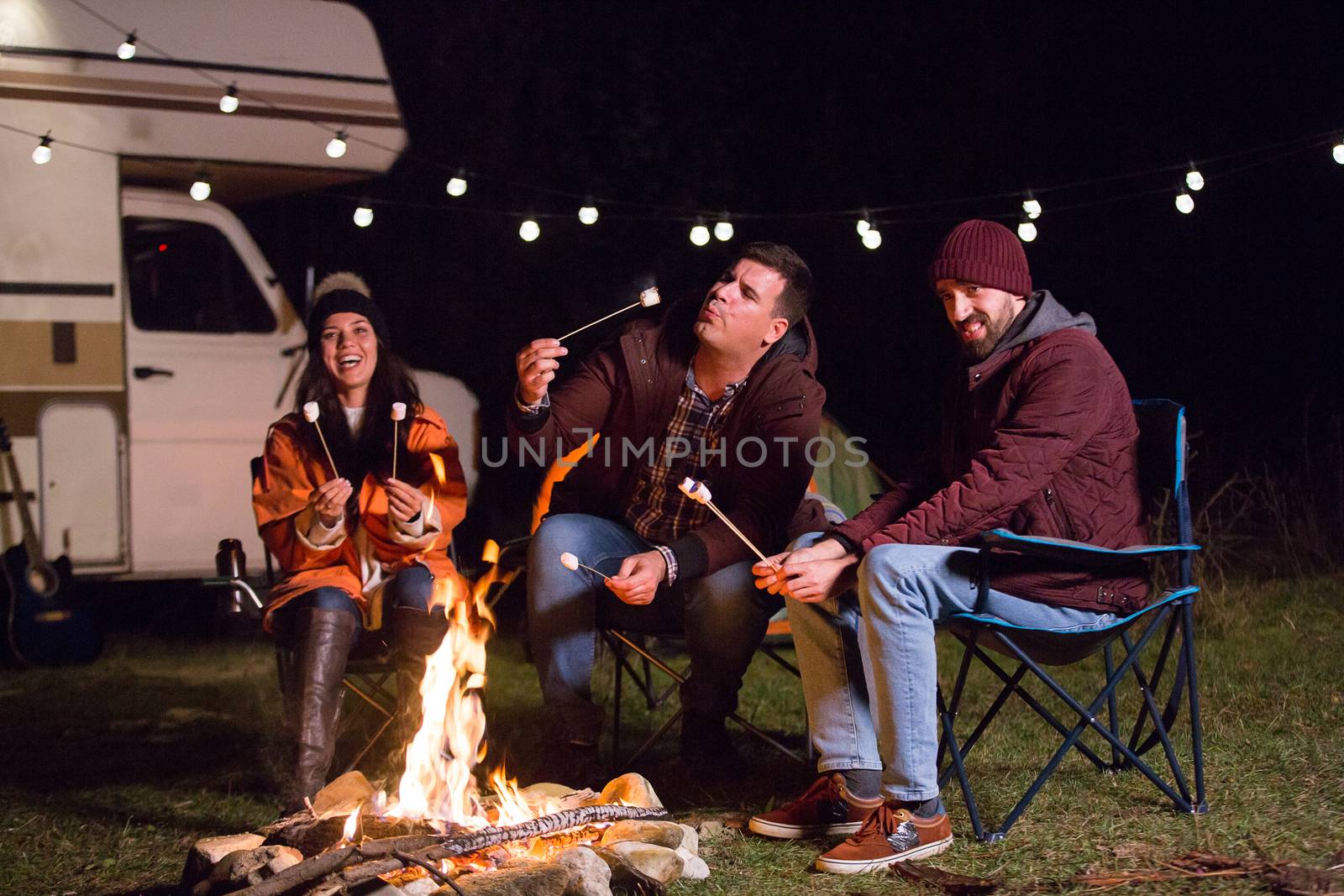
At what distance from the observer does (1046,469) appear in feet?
8.36

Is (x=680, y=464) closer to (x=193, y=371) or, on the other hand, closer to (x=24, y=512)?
(x=193, y=371)

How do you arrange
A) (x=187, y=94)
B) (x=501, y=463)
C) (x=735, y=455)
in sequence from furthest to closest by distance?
(x=501, y=463) → (x=187, y=94) → (x=735, y=455)

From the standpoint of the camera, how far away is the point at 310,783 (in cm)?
288

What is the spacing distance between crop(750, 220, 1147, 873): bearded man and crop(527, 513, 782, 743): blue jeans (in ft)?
0.83

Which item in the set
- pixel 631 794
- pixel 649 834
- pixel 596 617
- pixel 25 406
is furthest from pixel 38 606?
pixel 649 834

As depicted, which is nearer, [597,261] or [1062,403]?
[1062,403]

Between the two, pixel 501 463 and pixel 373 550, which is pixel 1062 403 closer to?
pixel 373 550

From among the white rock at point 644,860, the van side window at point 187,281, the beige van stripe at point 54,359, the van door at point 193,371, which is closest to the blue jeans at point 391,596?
the white rock at point 644,860

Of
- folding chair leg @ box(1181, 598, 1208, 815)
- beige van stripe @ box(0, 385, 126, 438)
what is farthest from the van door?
folding chair leg @ box(1181, 598, 1208, 815)

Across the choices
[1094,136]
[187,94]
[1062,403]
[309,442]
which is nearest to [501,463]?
[187,94]

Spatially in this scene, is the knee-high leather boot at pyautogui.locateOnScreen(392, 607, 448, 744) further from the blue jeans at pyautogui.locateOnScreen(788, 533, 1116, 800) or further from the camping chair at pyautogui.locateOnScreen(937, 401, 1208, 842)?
the camping chair at pyautogui.locateOnScreen(937, 401, 1208, 842)

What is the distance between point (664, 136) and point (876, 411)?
7.59 feet

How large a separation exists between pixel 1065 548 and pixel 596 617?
45.7 inches

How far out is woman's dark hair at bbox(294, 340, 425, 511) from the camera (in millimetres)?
3316
